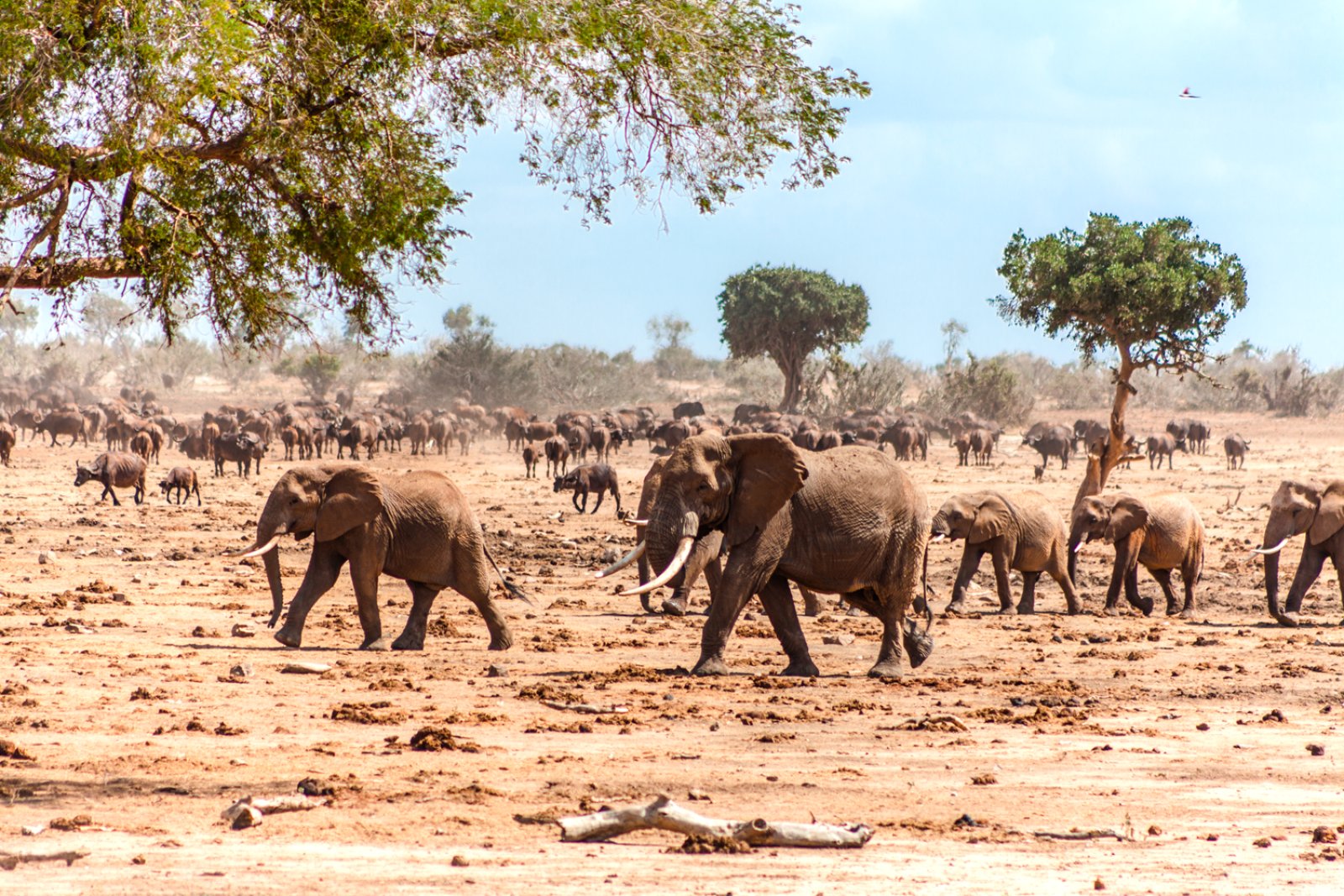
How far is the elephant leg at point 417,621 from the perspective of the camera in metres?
12.6

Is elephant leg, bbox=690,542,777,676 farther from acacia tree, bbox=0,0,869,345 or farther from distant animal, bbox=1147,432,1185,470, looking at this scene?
distant animal, bbox=1147,432,1185,470

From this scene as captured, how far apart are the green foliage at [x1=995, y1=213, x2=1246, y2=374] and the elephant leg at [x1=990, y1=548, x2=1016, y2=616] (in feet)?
31.6

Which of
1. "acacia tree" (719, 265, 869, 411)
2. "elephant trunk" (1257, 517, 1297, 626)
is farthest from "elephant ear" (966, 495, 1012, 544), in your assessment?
"acacia tree" (719, 265, 869, 411)

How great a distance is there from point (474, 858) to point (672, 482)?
15.2ft

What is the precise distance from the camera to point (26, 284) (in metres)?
8.48

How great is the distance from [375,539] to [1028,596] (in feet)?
25.5

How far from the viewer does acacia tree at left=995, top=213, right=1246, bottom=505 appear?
25156 millimetres

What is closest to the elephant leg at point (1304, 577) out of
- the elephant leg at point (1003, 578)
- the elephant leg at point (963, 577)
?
the elephant leg at point (1003, 578)

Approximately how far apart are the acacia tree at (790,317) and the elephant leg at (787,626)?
52.3 metres

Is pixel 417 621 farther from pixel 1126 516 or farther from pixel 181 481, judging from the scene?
pixel 181 481

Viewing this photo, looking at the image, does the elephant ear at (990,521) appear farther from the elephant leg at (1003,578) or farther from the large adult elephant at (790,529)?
the large adult elephant at (790,529)

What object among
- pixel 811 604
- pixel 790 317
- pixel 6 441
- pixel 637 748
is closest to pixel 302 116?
pixel 637 748

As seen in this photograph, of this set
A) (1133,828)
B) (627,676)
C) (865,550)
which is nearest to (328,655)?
(627,676)

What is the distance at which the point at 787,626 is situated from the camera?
11.6 metres
